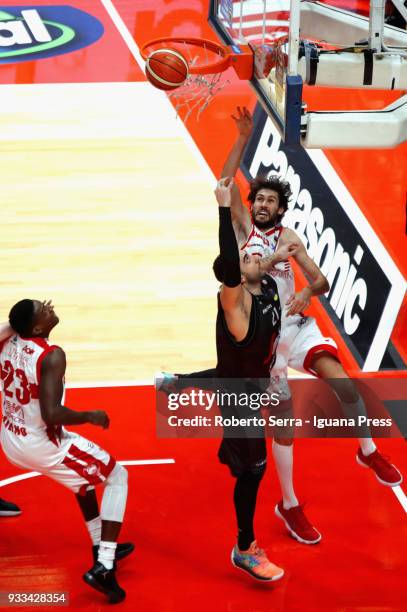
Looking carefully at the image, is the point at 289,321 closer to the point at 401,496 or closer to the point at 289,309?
the point at 289,309

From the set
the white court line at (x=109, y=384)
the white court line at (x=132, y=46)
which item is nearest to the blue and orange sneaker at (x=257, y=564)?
the white court line at (x=109, y=384)

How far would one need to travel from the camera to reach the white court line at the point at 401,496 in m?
6.52

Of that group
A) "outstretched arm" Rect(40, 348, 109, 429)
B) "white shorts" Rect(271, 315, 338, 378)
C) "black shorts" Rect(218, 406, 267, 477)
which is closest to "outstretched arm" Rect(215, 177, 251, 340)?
"black shorts" Rect(218, 406, 267, 477)

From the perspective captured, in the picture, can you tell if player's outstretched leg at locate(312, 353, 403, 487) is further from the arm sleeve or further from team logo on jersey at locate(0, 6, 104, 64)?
team logo on jersey at locate(0, 6, 104, 64)

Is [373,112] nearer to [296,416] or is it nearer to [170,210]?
[296,416]

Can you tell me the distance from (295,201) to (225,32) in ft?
10.2

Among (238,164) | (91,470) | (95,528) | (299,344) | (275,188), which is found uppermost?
(238,164)

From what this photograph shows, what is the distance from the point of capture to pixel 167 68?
670cm

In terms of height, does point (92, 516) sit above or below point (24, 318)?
below

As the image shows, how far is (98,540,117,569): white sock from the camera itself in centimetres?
563

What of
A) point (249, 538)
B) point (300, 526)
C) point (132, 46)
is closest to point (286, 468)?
point (300, 526)

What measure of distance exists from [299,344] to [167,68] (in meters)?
1.85

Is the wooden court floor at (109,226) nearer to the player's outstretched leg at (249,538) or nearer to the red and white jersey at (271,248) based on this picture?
the red and white jersey at (271,248)

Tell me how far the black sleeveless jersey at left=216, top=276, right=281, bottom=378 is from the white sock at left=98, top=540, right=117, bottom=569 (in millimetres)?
1046
